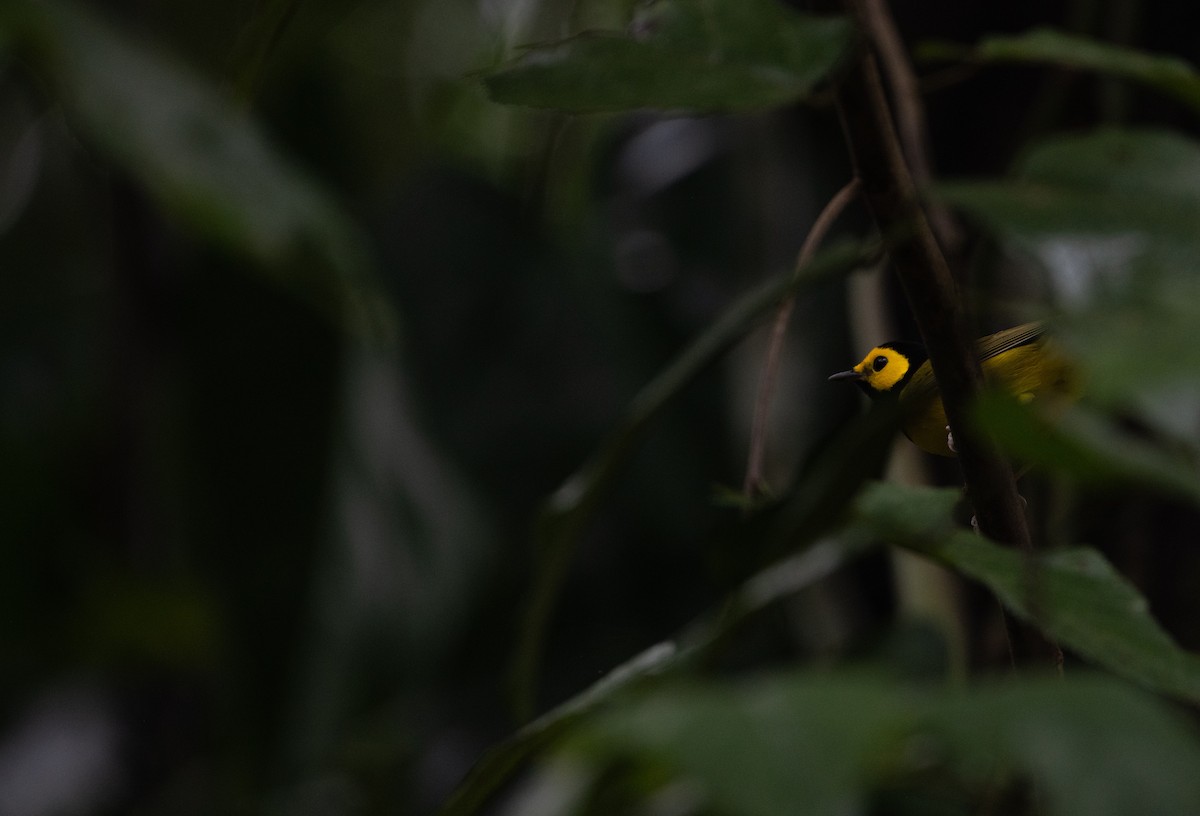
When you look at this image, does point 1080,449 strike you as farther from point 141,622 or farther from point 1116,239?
point 141,622

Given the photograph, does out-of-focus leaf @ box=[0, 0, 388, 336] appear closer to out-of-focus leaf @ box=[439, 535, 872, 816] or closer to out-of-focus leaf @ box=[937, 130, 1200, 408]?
out-of-focus leaf @ box=[439, 535, 872, 816]

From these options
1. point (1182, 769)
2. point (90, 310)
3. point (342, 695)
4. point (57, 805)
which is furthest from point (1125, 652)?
point (90, 310)

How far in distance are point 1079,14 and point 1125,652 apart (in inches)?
A: 28.2

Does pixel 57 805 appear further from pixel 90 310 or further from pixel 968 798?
pixel 968 798

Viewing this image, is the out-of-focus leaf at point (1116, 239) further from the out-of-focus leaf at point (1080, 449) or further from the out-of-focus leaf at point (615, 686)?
the out-of-focus leaf at point (615, 686)

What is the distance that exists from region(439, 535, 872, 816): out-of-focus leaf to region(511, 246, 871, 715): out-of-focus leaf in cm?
8

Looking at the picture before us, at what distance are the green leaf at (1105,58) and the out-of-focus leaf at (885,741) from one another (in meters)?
0.24

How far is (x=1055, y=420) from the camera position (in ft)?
0.65

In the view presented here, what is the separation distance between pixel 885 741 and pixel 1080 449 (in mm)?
60

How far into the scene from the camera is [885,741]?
18cm

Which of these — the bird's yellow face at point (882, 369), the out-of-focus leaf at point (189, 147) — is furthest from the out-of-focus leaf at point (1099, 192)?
the out-of-focus leaf at point (189, 147)

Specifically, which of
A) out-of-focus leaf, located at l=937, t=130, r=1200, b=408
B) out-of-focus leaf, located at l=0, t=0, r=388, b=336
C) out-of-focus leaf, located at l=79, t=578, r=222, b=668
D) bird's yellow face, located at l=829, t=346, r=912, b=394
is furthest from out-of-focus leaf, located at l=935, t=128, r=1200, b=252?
out-of-focus leaf, located at l=79, t=578, r=222, b=668

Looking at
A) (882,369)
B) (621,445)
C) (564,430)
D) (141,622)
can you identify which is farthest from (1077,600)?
(141,622)

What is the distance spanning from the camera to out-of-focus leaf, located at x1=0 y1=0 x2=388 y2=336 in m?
0.77
